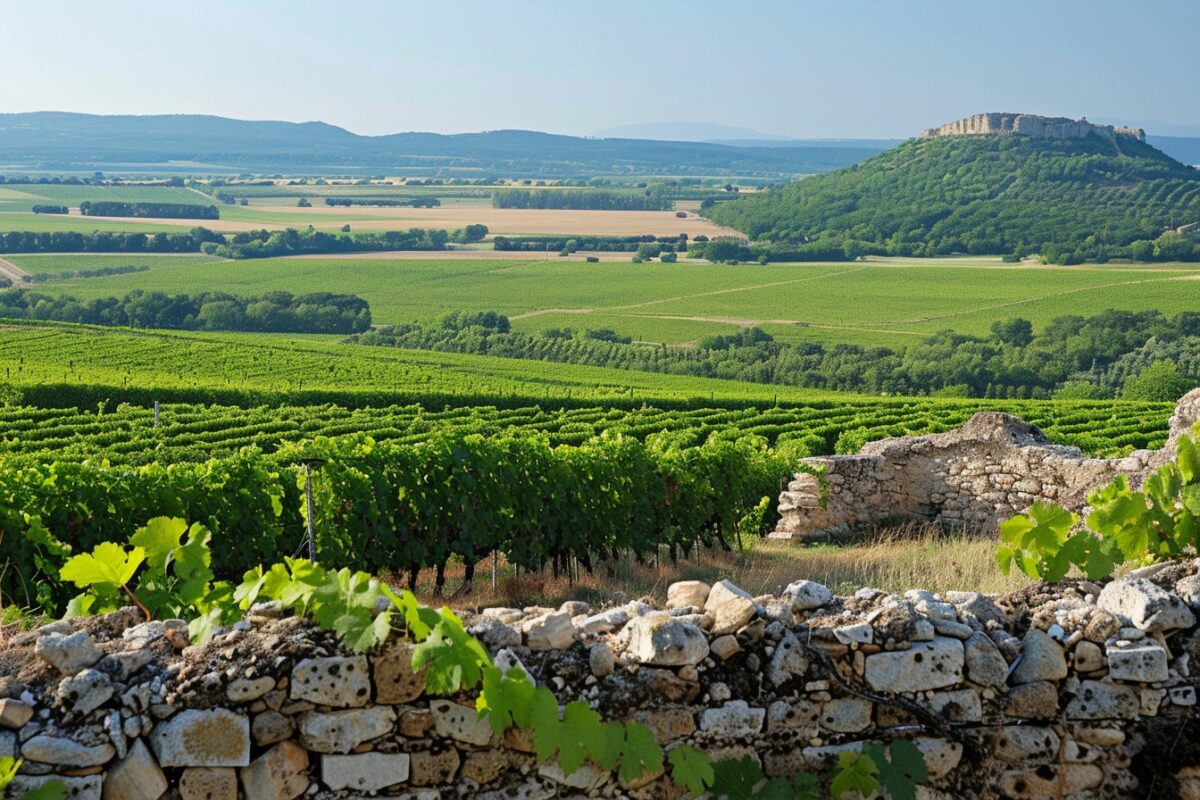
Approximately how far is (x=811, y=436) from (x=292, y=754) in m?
26.8

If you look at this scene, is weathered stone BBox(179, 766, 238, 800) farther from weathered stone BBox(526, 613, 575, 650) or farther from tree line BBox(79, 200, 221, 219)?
tree line BBox(79, 200, 221, 219)

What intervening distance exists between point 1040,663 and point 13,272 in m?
131

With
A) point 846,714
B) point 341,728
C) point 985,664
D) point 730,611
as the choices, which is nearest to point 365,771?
point 341,728

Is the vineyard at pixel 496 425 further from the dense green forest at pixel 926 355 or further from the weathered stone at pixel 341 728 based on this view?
the dense green forest at pixel 926 355

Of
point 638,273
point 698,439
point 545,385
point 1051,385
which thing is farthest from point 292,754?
point 638,273

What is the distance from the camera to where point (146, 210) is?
630 ft

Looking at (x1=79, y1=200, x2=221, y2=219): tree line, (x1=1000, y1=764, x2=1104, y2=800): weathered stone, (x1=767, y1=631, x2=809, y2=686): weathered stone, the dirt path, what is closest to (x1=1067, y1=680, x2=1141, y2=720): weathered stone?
(x1=1000, y1=764, x2=1104, y2=800): weathered stone

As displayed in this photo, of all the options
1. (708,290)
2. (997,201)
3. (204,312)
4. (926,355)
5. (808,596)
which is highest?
(808,596)

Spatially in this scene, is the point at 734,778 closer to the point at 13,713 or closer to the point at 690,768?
the point at 690,768

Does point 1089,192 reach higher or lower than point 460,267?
higher

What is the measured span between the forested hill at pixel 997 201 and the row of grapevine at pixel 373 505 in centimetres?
12868

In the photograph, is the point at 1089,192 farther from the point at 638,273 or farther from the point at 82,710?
the point at 82,710

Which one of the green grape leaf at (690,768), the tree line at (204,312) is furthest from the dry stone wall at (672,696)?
the tree line at (204,312)

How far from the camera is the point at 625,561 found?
52.9 ft
